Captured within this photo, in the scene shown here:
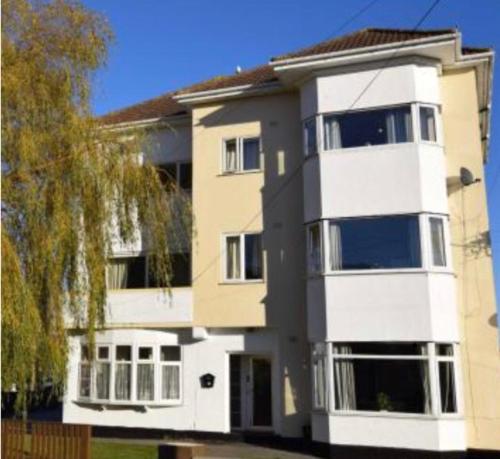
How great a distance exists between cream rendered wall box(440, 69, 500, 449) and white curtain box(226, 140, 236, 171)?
6.08m

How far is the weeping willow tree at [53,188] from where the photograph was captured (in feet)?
29.9

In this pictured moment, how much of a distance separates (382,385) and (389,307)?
6.16ft

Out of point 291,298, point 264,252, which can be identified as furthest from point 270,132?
point 291,298

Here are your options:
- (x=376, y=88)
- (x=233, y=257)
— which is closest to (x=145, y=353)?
(x=233, y=257)

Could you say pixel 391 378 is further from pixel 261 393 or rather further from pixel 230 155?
pixel 230 155

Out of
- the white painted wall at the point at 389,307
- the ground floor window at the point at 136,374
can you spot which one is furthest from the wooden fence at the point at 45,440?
the white painted wall at the point at 389,307

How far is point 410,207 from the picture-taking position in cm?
1543

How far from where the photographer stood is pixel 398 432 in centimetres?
1455

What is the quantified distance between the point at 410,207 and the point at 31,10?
9.71 m

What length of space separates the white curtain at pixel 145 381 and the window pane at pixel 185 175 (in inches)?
221

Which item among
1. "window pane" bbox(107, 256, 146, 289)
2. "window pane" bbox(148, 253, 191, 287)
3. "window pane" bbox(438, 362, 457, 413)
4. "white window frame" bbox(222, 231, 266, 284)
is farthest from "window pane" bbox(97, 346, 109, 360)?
"window pane" bbox(438, 362, 457, 413)

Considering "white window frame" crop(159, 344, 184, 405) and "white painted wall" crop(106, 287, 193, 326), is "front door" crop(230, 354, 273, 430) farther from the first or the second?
"white painted wall" crop(106, 287, 193, 326)

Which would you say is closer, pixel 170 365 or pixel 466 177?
pixel 466 177

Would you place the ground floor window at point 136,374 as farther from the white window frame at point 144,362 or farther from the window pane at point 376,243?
the window pane at point 376,243
